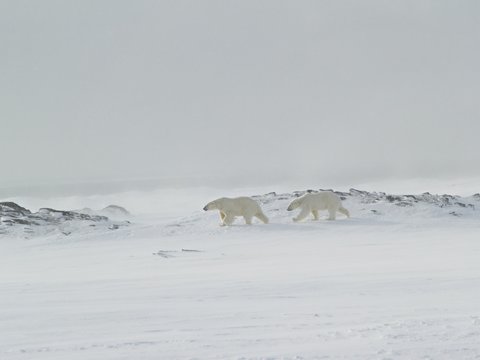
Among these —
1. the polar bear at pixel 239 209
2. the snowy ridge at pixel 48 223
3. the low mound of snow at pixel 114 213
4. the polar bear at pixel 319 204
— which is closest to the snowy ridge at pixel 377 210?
the polar bear at pixel 319 204

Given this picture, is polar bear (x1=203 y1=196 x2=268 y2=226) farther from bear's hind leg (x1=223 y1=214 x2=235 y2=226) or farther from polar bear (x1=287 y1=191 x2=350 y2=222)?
polar bear (x1=287 y1=191 x2=350 y2=222)

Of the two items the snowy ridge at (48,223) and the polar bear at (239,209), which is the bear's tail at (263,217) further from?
the snowy ridge at (48,223)

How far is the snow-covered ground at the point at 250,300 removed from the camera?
5117 mm

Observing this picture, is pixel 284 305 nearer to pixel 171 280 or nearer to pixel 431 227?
pixel 171 280

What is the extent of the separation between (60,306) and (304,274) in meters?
3.91

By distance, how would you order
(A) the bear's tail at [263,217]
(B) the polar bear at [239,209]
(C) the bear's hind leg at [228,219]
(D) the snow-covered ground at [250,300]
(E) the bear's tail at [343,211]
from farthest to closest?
(E) the bear's tail at [343,211] → (A) the bear's tail at [263,217] → (B) the polar bear at [239,209] → (C) the bear's hind leg at [228,219] → (D) the snow-covered ground at [250,300]

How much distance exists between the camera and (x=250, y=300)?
7215mm

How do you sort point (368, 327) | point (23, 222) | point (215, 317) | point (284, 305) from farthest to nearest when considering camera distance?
point (23, 222) → point (284, 305) → point (215, 317) → point (368, 327)

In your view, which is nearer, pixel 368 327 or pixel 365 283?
pixel 368 327

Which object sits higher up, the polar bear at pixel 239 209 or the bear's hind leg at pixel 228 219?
the polar bear at pixel 239 209

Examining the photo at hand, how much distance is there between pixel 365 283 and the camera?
812 centimetres

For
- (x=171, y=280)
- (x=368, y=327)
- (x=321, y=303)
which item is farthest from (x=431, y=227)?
(x=368, y=327)

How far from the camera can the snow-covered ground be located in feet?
16.8

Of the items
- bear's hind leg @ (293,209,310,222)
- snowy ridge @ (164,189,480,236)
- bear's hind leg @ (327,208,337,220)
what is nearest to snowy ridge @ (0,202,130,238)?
snowy ridge @ (164,189,480,236)
